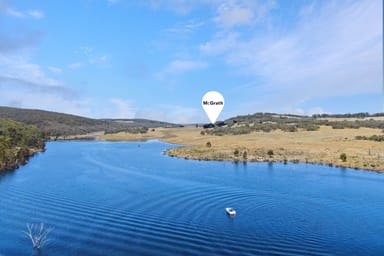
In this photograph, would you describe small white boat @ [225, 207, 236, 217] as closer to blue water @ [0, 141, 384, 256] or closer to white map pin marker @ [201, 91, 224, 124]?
blue water @ [0, 141, 384, 256]

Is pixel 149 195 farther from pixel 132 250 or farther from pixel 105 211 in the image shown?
pixel 132 250

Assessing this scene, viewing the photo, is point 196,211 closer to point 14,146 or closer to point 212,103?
point 212,103

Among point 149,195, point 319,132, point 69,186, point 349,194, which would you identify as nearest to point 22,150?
point 69,186

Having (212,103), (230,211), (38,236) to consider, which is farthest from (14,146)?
(230,211)

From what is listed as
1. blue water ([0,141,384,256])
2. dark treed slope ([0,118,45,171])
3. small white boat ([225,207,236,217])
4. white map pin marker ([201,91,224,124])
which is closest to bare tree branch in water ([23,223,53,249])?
blue water ([0,141,384,256])

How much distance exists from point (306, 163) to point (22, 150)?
2229 inches

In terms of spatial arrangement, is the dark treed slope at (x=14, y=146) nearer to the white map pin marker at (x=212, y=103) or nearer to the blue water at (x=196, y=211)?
the blue water at (x=196, y=211)

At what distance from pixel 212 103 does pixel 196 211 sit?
1766cm

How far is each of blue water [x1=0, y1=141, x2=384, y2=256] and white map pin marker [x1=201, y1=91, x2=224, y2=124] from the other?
30.0 ft

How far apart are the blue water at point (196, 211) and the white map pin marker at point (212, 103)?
30.0 feet

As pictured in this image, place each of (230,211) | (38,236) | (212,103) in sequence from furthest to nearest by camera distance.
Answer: (212,103) → (230,211) → (38,236)

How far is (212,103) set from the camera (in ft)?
155

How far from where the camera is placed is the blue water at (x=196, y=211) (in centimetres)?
2497

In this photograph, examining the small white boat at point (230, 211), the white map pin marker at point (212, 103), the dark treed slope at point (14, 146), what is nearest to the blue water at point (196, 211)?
the small white boat at point (230, 211)
